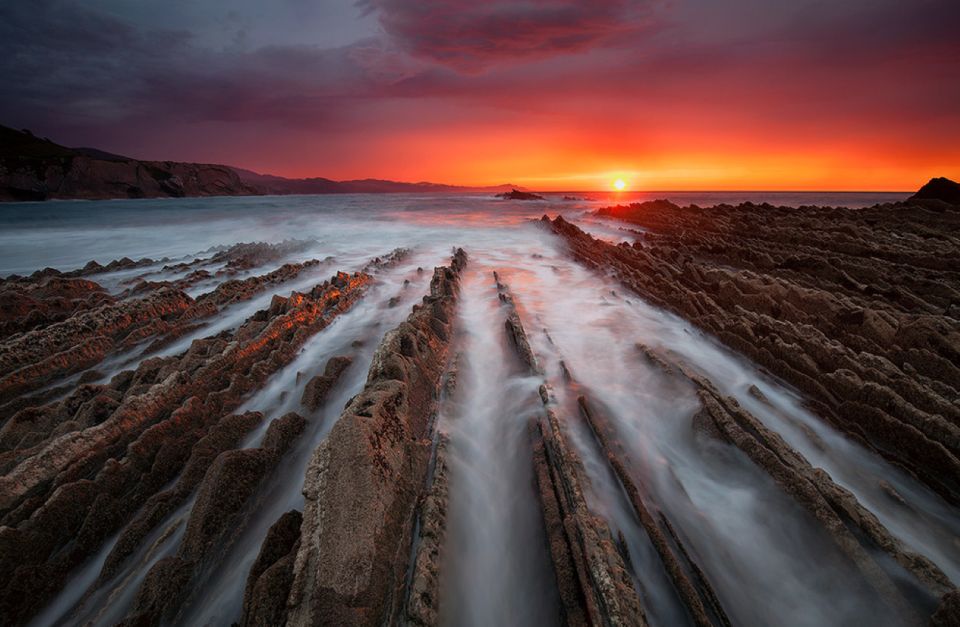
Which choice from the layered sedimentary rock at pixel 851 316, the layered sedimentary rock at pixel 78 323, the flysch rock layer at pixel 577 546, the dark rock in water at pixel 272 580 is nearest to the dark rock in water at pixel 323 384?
the dark rock in water at pixel 272 580

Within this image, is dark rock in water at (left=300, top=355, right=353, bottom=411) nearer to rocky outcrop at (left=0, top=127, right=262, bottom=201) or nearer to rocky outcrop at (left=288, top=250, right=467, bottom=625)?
rocky outcrop at (left=288, top=250, right=467, bottom=625)

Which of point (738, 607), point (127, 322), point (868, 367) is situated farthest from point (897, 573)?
point (127, 322)

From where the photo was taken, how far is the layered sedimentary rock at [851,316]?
3.52 m

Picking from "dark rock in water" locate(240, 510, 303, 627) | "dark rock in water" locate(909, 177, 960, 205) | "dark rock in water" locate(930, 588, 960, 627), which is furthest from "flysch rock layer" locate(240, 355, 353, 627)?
"dark rock in water" locate(909, 177, 960, 205)

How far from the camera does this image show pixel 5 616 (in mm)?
2180

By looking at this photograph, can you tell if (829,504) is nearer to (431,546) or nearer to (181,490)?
(431,546)

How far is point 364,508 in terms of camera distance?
2.28m

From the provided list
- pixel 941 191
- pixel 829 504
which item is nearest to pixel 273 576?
pixel 829 504

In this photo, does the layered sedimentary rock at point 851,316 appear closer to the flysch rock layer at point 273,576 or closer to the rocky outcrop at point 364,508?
the rocky outcrop at point 364,508

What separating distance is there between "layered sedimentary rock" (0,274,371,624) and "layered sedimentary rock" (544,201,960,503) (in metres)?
6.14

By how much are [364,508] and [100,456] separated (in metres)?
2.72

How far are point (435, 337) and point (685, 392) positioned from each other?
3.34 metres

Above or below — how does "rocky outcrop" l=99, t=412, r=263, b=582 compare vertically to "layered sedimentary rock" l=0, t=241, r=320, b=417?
below

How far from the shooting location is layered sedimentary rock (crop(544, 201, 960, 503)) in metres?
3.52
